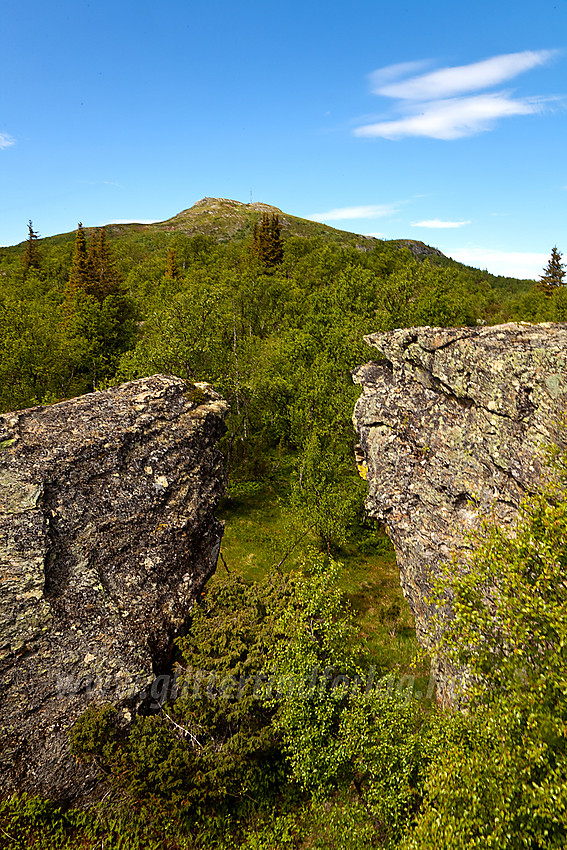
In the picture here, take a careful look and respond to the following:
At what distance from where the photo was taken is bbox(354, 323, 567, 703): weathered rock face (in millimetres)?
20578

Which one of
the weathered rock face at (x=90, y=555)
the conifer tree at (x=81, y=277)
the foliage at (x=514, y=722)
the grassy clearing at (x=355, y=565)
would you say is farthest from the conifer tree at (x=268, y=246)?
the foliage at (x=514, y=722)

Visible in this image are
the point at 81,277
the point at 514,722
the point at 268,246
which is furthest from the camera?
the point at 268,246

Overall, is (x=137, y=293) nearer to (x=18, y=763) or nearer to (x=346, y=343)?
(x=346, y=343)

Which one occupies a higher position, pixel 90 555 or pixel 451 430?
pixel 451 430

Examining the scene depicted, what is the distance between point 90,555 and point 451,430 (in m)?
19.4

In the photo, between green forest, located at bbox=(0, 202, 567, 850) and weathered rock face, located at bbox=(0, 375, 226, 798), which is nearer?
green forest, located at bbox=(0, 202, 567, 850)

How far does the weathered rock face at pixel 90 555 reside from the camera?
1614cm

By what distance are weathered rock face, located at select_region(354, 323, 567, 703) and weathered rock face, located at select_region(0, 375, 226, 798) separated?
403 inches

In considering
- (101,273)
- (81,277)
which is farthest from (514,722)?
(101,273)

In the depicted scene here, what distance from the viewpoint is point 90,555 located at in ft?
63.2

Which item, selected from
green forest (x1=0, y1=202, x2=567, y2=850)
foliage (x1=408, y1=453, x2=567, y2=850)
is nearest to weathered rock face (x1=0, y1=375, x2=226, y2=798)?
green forest (x1=0, y1=202, x2=567, y2=850)

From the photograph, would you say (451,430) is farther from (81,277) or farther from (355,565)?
(81,277)

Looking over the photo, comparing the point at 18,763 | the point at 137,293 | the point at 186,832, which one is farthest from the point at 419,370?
the point at 137,293

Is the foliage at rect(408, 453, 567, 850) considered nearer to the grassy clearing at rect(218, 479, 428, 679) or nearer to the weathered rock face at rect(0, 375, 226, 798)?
the grassy clearing at rect(218, 479, 428, 679)
